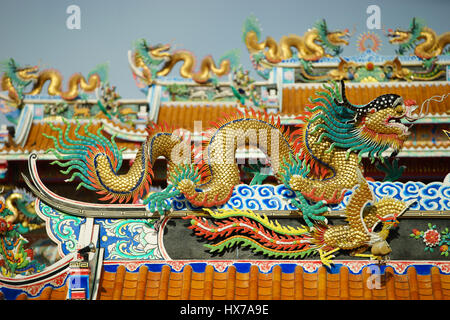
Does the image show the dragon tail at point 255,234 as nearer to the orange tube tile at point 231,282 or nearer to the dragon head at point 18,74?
the orange tube tile at point 231,282

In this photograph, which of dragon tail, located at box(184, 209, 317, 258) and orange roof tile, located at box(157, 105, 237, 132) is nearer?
dragon tail, located at box(184, 209, 317, 258)

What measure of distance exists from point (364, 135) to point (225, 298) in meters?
2.29

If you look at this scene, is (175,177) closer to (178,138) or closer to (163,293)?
(178,138)

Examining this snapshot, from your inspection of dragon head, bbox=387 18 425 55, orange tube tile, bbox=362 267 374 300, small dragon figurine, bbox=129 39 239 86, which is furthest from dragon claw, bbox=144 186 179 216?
dragon head, bbox=387 18 425 55

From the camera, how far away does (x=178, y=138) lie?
21.0 feet

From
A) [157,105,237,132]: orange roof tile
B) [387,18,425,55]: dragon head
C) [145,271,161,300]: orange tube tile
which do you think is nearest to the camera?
[145,271,161,300]: orange tube tile

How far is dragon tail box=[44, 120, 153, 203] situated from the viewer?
6.23 metres

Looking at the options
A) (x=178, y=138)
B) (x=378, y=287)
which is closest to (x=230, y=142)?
(x=178, y=138)

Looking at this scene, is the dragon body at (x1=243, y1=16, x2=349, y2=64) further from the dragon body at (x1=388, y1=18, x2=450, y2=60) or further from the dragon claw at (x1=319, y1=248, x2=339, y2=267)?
the dragon claw at (x1=319, y1=248, x2=339, y2=267)

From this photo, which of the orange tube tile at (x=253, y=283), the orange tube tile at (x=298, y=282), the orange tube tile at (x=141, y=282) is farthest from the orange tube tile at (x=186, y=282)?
the orange tube tile at (x=298, y=282)

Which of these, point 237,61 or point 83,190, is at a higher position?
point 237,61

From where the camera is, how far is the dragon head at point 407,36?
1533 centimetres

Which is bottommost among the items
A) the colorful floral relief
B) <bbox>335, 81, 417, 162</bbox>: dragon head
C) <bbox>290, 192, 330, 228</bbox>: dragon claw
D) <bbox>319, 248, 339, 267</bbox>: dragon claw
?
<bbox>319, 248, 339, 267</bbox>: dragon claw

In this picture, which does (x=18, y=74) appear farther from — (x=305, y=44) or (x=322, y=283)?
(x=322, y=283)
